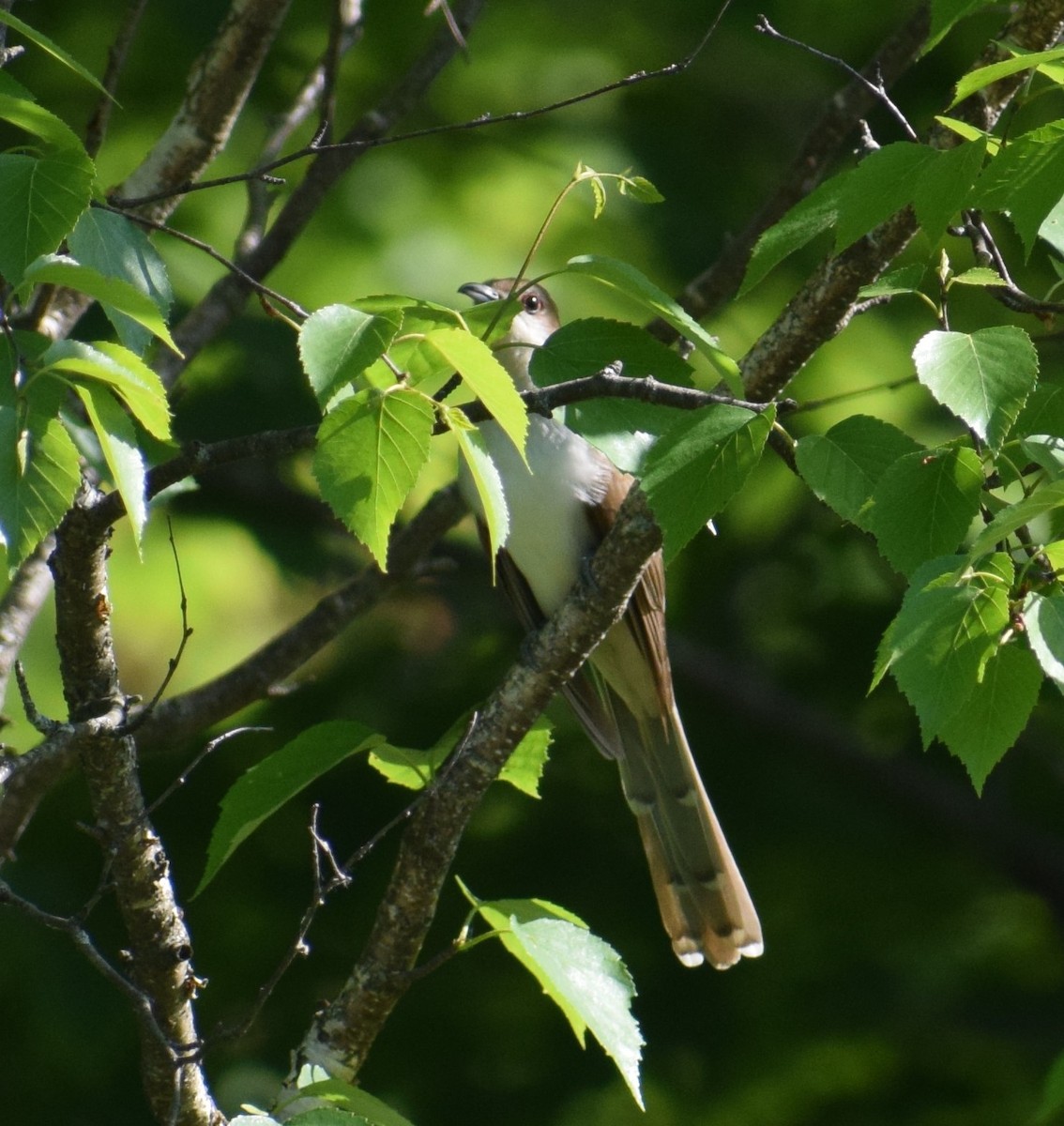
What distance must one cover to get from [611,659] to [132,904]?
2.69 m

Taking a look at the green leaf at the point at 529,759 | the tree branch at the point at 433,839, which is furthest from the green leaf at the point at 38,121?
the green leaf at the point at 529,759

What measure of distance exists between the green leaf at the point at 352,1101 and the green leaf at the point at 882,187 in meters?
1.50

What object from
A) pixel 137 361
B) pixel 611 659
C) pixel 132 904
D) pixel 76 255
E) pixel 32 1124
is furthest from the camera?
pixel 32 1124

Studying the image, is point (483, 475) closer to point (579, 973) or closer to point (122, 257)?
point (122, 257)

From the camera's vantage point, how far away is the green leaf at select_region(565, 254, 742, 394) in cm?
223

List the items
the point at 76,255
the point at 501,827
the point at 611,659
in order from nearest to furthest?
the point at 76,255, the point at 611,659, the point at 501,827

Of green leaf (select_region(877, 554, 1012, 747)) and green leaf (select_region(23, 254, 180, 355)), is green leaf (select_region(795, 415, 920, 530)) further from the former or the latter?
green leaf (select_region(23, 254, 180, 355))

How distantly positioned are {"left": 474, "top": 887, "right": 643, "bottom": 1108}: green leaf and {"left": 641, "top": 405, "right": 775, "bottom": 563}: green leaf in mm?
791

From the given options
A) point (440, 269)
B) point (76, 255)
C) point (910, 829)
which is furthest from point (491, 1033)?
point (76, 255)

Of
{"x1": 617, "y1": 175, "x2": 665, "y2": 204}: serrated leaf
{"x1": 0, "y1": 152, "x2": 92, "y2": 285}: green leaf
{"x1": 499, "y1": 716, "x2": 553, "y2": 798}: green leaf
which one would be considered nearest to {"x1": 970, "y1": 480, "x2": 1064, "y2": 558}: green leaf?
{"x1": 617, "y1": 175, "x2": 665, "y2": 204}: serrated leaf

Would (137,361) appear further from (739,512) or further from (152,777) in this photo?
(739,512)

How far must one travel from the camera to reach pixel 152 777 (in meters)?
6.47

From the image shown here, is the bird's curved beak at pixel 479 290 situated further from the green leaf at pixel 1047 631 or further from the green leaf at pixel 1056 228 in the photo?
the green leaf at pixel 1047 631

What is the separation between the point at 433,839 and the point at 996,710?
145 centimetres
